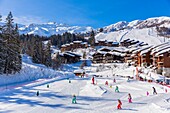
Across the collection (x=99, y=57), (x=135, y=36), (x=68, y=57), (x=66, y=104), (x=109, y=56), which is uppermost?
(x=135, y=36)

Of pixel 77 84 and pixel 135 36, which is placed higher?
pixel 135 36

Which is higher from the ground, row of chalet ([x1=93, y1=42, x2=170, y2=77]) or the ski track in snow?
row of chalet ([x1=93, y1=42, x2=170, y2=77])

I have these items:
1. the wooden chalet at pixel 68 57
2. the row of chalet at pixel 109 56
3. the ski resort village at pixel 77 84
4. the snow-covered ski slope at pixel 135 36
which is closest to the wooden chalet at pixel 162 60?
the ski resort village at pixel 77 84

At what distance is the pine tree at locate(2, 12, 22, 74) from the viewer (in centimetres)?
4572

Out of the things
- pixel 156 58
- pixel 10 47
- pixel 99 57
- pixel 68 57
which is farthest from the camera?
pixel 99 57

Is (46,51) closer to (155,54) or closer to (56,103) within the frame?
(155,54)

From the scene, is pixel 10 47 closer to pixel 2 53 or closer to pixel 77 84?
pixel 2 53

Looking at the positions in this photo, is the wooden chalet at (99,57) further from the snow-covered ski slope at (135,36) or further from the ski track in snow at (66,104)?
the ski track in snow at (66,104)

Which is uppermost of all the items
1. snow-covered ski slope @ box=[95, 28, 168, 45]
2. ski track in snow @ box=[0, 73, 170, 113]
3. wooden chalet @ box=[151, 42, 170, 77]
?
snow-covered ski slope @ box=[95, 28, 168, 45]

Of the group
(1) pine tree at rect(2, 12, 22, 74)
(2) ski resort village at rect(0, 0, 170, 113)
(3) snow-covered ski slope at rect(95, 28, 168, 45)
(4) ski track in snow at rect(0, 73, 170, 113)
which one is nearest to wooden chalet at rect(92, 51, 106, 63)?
(2) ski resort village at rect(0, 0, 170, 113)

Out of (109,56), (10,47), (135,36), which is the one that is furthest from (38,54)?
(135,36)

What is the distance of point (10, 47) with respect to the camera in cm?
4644

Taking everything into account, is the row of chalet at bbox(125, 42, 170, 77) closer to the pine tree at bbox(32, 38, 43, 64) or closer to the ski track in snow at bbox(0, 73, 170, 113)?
the pine tree at bbox(32, 38, 43, 64)

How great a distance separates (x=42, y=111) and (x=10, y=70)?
25.6m
